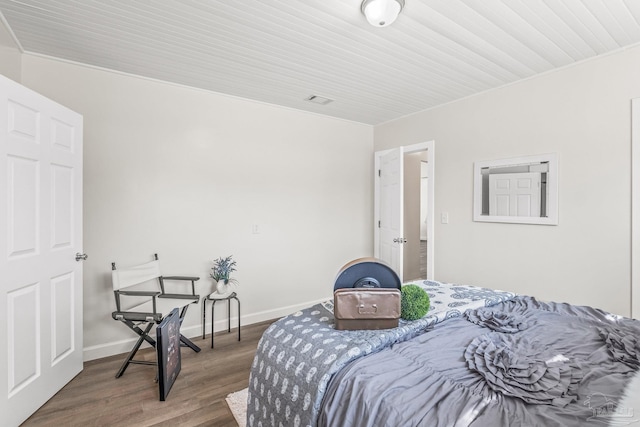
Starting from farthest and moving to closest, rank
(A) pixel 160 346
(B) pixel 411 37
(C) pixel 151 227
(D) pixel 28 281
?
1. (C) pixel 151 227
2. (B) pixel 411 37
3. (A) pixel 160 346
4. (D) pixel 28 281

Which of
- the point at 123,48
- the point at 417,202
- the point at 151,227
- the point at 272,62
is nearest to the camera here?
the point at 123,48

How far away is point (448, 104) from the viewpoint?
3.55m

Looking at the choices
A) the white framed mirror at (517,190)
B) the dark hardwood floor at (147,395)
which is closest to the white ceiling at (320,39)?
the white framed mirror at (517,190)

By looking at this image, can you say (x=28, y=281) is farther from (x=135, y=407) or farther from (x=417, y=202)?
(x=417, y=202)

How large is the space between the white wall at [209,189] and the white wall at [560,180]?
1405 millimetres

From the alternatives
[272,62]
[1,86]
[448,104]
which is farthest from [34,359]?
[448,104]

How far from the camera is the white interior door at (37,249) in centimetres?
177

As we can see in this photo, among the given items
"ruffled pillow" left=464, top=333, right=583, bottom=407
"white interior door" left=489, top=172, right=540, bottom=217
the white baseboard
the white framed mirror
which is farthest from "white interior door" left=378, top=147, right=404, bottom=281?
"ruffled pillow" left=464, top=333, right=583, bottom=407

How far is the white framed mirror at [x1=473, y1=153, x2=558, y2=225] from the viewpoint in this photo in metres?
2.75

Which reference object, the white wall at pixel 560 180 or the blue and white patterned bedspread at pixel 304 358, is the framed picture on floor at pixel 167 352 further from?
the white wall at pixel 560 180

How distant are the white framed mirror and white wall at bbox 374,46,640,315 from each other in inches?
2.6

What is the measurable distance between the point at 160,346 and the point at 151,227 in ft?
4.24

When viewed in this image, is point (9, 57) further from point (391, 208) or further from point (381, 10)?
point (391, 208)

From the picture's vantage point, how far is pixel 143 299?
9.43ft
